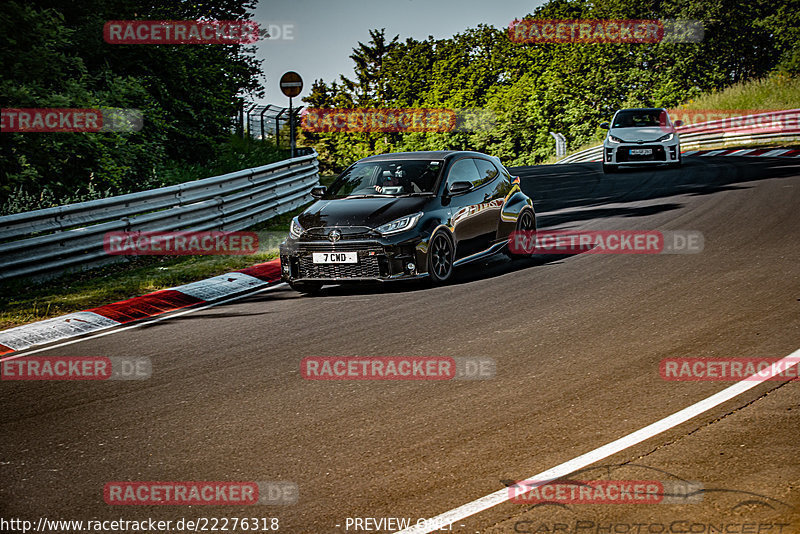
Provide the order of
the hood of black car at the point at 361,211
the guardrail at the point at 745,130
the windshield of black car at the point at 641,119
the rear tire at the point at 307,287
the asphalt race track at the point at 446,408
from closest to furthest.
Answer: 1. the asphalt race track at the point at 446,408
2. the hood of black car at the point at 361,211
3. the rear tire at the point at 307,287
4. the windshield of black car at the point at 641,119
5. the guardrail at the point at 745,130

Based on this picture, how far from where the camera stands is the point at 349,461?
472 centimetres

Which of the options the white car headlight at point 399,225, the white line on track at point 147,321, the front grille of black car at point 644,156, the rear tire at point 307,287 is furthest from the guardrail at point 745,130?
the rear tire at point 307,287

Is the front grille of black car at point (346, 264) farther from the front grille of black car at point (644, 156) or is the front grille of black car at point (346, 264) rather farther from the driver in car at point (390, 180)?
the front grille of black car at point (644, 156)

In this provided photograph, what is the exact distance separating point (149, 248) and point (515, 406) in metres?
8.92

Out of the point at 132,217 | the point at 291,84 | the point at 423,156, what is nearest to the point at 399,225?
the point at 423,156

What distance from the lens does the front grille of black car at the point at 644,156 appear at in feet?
76.0

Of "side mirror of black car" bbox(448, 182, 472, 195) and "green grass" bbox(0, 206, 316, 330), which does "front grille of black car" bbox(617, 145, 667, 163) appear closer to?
"green grass" bbox(0, 206, 316, 330)

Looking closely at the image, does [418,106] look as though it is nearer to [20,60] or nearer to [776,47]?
[776,47]

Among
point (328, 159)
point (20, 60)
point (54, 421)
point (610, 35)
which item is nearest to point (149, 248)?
point (20, 60)

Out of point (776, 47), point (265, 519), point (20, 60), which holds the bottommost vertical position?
point (265, 519)

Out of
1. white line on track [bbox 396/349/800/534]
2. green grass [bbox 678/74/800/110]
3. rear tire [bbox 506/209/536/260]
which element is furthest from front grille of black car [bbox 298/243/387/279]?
green grass [bbox 678/74/800/110]

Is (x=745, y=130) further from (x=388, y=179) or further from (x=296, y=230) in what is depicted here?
(x=296, y=230)

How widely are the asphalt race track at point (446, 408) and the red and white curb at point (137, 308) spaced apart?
51cm

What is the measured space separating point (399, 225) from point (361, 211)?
1.93 feet
